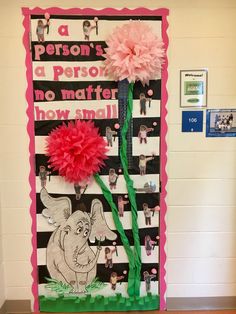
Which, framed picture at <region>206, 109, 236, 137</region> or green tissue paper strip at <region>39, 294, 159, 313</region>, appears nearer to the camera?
framed picture at <region>206, 109, 236, 137</region>

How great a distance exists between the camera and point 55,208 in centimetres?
225

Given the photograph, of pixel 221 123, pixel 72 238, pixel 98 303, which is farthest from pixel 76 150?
pixel 98 303

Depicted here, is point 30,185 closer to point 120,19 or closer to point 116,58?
point 116,58

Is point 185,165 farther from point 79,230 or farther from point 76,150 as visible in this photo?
point 79,230

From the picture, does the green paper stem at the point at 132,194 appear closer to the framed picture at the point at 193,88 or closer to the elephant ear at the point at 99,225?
the elephant ear at the point at 99,225

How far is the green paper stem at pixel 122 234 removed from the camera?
223 centimetres

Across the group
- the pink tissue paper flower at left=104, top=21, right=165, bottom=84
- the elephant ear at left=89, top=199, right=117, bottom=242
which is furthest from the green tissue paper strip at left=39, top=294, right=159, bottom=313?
the pink tissue paper flower at left=104, top=21, right=165, bottom=84

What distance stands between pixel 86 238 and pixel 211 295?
0.99 metres

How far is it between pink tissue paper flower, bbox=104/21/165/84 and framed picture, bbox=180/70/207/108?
0.70 ft

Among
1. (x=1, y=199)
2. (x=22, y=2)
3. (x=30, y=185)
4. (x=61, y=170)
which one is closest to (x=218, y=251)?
(x=61, y=170)

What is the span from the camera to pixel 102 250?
90.2 inches

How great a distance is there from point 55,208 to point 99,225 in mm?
322

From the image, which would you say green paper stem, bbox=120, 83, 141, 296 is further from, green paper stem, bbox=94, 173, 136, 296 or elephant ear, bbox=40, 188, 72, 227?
elephant ear, bbox=40, 188, 72, 227

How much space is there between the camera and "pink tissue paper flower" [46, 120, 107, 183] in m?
2.09
